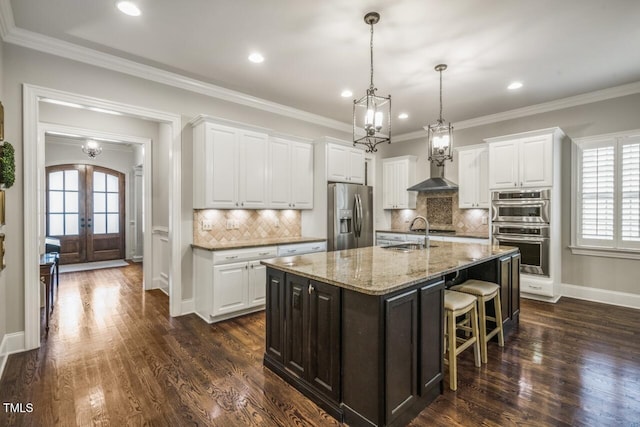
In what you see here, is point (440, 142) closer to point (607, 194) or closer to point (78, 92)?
point (607, 194)

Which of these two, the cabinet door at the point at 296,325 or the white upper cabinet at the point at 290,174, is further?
the white upper cabinet at the point at 290,174

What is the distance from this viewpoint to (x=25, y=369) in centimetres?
262

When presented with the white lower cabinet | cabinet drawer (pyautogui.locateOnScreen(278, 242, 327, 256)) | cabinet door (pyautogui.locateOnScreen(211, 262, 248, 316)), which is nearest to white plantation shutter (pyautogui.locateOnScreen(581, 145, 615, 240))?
cabinet drawer (pyautogui.locateOnScreen(278, 242, 327, 256))

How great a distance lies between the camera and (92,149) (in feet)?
23.4

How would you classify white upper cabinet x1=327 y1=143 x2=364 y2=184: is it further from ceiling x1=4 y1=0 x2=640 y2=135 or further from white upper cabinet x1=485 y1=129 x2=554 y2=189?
white upper cabinet x1=485 y1=129 x2=554 y2=189

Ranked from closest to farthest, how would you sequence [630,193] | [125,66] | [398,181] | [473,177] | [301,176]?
1. [125,66]
2. [630,193]
3. [301,176]
4. [473,177]
5. [398,181]

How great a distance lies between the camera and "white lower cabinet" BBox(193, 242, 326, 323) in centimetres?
371

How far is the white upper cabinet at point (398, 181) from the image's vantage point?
636 centimetres

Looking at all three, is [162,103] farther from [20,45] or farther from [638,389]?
[638,389]

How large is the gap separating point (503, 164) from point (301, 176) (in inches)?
125

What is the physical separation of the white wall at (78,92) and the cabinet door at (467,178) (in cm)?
379

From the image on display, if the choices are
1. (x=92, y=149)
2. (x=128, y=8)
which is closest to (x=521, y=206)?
(x=128, y=8)

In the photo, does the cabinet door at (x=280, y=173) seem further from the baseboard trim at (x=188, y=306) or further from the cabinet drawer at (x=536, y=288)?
the cabinet drawer at (x=536, y=288)

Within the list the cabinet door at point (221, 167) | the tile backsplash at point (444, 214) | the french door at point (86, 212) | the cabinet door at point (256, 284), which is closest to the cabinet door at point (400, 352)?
the cabinet door at point (256, 284)
